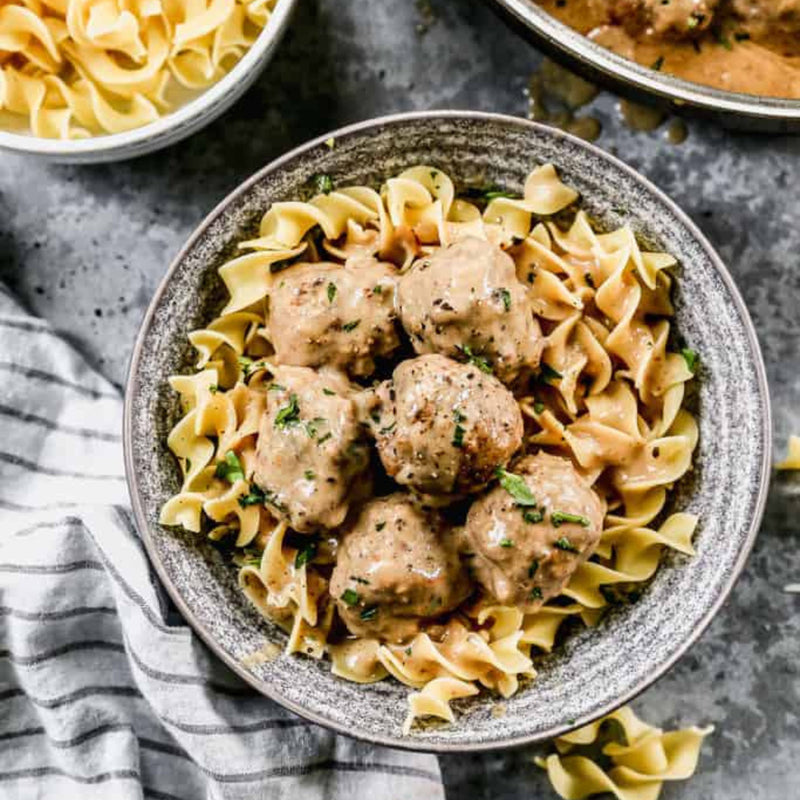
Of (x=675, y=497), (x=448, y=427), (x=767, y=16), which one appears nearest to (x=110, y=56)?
(x=448, y=427)

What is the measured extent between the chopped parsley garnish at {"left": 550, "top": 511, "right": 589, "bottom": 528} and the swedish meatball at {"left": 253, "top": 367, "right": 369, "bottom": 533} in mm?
537

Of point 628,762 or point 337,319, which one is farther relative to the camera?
point 628,762

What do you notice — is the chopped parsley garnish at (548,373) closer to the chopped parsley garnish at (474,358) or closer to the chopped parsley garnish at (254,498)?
the chopped parsley garnish at (474,358)

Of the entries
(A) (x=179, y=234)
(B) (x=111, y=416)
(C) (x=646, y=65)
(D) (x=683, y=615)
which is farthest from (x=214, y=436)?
(C) (x=646, y=65)

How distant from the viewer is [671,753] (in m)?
3.97

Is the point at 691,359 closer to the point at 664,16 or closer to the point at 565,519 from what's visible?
the point at 565,519

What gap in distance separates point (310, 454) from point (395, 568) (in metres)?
0.38

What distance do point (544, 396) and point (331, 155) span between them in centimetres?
96

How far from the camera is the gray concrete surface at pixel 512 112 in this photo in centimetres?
400

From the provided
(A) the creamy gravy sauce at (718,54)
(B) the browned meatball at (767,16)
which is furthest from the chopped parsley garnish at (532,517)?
(B) the browned meatball at (767,16)

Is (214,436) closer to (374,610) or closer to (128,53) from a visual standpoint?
(374,610)

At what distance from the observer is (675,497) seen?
11.6 ft

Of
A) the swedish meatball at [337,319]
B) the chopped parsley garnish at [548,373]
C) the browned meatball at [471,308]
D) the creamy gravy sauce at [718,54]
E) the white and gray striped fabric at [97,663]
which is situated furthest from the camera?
the white and gray striped fabric at [97,663]

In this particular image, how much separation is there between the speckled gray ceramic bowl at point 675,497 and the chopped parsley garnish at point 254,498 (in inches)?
8.6
